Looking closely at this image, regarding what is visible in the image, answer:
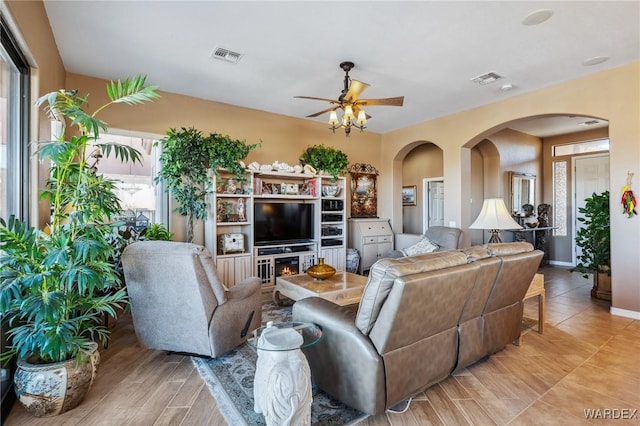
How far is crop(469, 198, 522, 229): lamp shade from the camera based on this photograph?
3.38 m

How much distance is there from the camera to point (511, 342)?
9.46 ft

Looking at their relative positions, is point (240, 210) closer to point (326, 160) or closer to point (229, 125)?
point (229, 125)

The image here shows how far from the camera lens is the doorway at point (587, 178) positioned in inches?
258

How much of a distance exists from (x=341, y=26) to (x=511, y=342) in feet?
10.6

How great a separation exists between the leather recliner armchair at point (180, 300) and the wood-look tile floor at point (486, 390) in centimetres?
25

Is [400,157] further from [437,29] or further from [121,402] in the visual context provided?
[121,402]

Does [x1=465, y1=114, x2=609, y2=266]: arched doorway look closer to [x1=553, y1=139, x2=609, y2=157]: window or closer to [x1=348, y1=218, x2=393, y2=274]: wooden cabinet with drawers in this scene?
[x1=553, y1=139, x2=609, y2=157]: window

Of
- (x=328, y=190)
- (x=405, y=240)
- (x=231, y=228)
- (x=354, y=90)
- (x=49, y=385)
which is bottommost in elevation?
(x=49, y=385)

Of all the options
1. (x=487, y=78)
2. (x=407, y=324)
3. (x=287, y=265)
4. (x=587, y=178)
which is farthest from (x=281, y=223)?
(x=587, y=178)

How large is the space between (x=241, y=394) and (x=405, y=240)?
4.82 meters

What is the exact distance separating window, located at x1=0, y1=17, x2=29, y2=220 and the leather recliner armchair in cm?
87

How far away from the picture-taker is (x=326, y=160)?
5434mm

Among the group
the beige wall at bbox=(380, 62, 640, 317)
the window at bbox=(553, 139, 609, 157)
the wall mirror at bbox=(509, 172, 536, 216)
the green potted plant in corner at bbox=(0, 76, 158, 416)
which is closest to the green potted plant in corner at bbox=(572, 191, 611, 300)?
the beige wall at bbox=(380, 62, 640, 317)

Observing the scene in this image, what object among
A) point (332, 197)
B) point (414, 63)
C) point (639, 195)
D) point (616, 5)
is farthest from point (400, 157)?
point (616, 5)
